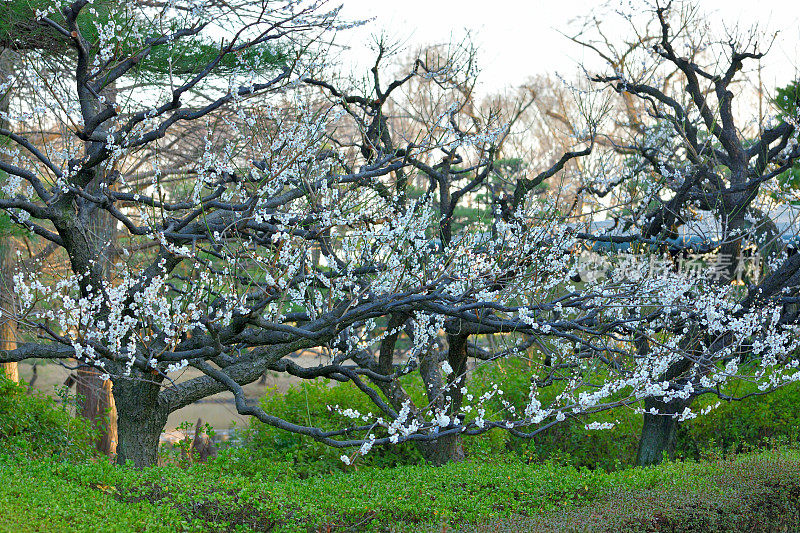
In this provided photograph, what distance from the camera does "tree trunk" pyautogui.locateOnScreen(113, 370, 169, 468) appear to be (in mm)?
6008

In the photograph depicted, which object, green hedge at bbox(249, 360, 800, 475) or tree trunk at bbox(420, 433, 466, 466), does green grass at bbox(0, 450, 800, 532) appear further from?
green hedge at bbox(249, 360, 800, 475)

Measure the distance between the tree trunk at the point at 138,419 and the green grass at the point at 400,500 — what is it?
2.22 ft

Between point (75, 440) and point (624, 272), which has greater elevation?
point (624, 272)

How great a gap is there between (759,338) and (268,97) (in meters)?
6.30

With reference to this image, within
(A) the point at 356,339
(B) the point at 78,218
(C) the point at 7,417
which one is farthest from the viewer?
(C) the point at 7,417

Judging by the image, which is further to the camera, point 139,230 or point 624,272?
point 624,272

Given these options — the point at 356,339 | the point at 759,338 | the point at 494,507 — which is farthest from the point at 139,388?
the point at 759,338

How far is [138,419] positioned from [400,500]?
2495 mm

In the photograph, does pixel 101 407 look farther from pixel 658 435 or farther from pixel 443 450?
pixel 658 435

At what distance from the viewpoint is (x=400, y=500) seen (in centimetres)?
521

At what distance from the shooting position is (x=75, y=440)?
796cm

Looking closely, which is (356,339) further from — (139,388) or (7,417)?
(7,417)

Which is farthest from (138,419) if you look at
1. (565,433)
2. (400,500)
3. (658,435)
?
(565,433)

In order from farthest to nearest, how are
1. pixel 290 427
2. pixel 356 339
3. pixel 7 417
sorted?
pixel 7 417 < pixel 356 339 < pixel 290 427
